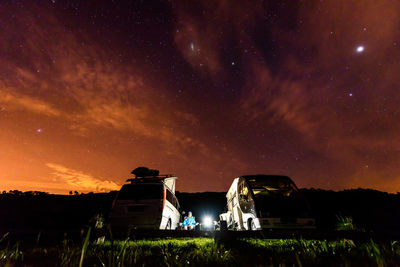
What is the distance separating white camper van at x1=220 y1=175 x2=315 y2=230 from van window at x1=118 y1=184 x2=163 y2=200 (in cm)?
375

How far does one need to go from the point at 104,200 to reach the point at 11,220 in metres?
11.3

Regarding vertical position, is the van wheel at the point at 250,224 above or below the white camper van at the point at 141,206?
below

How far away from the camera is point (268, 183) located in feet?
31.2

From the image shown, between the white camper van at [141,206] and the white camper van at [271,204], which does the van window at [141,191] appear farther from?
the white camper van at [271,204]

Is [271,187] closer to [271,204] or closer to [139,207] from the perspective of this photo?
[271,204]

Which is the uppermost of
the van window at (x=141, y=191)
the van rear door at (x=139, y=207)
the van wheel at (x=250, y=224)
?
the van window at (x=141, y=191)

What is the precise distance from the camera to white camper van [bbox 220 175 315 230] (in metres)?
7.99

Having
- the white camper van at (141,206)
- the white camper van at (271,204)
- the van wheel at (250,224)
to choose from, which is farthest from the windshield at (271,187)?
the white camper van at (141,206)

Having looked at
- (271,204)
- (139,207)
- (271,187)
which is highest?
(271,187)

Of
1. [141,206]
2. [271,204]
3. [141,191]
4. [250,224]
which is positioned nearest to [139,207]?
[141,206]

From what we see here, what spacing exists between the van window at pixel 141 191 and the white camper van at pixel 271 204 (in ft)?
12.3

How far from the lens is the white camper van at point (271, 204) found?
799cm

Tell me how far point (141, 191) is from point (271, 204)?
17.7 ft

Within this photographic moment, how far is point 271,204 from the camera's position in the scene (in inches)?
328
